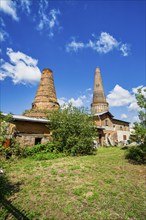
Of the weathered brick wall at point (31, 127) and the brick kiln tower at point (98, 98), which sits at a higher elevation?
the brick kiln tower at point (98, 98)

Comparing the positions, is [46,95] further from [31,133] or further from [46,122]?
[31,133]

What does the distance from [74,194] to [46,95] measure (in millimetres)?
22544

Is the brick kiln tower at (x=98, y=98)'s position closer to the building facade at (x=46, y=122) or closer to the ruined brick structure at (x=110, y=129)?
the ruined brick structure at (x=110, y=129)

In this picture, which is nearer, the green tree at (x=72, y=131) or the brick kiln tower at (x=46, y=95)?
the green tree at (x=72, y=131)

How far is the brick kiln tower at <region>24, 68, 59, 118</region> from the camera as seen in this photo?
25906mm

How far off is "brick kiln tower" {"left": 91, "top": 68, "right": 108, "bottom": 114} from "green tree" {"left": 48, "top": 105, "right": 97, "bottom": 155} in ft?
80.2

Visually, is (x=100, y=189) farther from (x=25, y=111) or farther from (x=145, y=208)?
(x=25, y=111)

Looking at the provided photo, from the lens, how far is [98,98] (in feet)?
133

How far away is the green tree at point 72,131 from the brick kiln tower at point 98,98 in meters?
24.5

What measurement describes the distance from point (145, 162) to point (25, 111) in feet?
67.2

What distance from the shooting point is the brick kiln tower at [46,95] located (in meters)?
25.9

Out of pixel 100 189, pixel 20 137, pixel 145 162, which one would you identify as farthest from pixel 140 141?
pixel 20 137

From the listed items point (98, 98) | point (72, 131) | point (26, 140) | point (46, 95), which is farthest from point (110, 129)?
point (26, 140)

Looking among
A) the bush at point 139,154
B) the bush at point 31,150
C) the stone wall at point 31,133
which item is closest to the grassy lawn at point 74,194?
the bush at point 139,154
